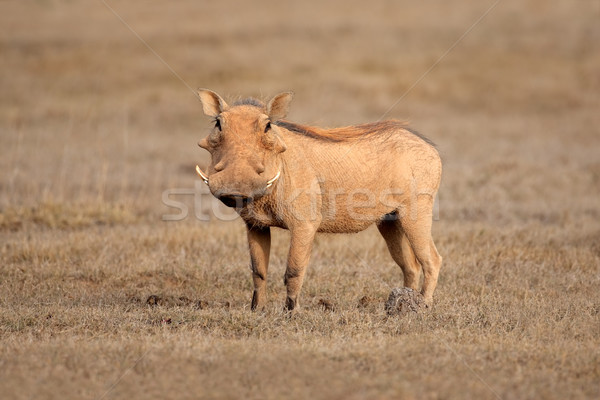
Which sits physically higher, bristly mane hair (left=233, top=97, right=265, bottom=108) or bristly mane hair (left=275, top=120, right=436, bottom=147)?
bristly mane hair (left=233, top=97, right=265, bottom=108)

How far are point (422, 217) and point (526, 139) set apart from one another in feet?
37.4

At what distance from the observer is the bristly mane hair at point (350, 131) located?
20.8ft

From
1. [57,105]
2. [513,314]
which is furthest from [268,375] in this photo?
[57,105]

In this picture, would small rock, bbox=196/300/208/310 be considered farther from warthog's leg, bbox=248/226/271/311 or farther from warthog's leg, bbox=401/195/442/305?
warthog's leg, bbox=401/195/442/305

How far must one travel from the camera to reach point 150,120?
1898cm

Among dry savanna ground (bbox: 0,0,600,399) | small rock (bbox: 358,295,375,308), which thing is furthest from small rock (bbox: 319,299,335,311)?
small rock (bbox: 358,295,375,308)

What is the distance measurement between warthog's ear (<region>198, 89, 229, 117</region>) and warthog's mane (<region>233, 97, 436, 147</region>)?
0.14 meters

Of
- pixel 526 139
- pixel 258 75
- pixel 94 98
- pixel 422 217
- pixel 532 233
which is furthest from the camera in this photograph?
pixel 258 75

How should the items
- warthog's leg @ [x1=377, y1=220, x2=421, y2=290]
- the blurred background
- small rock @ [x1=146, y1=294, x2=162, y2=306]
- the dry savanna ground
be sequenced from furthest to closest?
1. the blurred background
2. warthog's leg @ [x1=377, y1=220, x2=421, y2=290]
3. small rock @ [x1=146, y1=294, x2=162, y2=306]
4. the dry savanna ground

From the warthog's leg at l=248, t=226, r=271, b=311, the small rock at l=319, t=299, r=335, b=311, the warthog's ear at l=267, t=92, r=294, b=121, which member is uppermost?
the warthog's ear at l=267, t=92, r=294, b=121

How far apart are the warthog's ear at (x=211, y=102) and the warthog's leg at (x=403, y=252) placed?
1.95 m

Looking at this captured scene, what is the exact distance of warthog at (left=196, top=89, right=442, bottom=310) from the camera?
18.3ft

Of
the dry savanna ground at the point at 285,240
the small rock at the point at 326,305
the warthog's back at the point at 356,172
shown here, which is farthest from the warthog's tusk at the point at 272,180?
the small rock at the point at 326,305

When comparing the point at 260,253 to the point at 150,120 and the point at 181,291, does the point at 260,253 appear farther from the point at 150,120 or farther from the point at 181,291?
the point at 150,120
